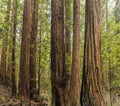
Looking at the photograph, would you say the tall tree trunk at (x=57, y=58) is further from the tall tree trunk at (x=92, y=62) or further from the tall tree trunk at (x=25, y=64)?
the tall tree trunk at (x=25, y=64)

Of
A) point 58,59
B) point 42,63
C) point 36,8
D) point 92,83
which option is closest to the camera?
point 92,83

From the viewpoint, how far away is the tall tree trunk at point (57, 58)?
8656mm

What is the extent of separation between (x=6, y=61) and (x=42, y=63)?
5529 mm

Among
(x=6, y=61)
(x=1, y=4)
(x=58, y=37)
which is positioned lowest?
(x=6, y=61)

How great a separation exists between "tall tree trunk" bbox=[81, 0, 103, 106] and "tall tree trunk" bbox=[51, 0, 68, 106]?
94.6 inches

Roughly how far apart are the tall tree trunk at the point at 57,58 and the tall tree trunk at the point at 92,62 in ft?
7.89

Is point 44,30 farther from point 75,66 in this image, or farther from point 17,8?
point 75,66

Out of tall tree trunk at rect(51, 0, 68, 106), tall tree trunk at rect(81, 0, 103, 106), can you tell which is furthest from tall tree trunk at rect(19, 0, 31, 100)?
tall tree trunk at rect(81, 0, 103, 106)

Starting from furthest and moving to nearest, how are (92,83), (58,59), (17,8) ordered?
(17,8) → (58,59) → (92,83)

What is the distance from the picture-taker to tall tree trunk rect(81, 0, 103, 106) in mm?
6109

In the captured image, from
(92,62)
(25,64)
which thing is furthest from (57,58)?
(25,64)

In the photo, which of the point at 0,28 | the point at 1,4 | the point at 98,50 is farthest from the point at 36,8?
the point at 98,50

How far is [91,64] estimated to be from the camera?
6234mm

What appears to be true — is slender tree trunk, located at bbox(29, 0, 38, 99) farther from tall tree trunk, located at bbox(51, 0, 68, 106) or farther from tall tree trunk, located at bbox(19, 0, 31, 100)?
tall tree trunk, located at bbox(51, 0, 68, 106)
